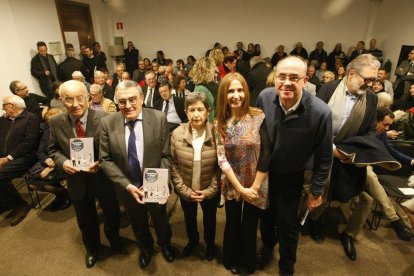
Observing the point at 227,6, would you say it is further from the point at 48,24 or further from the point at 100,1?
the point at 48,24

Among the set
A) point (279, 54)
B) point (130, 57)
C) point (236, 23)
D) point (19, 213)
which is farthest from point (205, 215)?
point (236, 23)

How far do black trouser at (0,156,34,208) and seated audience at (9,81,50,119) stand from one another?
29.3 inches

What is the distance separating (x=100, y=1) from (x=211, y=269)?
29.4ft

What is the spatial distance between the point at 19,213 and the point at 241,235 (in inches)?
108

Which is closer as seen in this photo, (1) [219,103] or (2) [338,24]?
(1) [219,103]

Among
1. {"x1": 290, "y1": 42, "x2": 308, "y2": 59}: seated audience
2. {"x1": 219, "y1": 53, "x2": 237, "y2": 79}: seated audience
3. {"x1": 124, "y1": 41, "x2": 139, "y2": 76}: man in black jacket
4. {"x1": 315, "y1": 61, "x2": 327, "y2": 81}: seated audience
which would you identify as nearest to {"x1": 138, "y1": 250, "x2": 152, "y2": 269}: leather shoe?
{"x1": 219, "y1": 53, "x2": 237, "y2": 79}: seated audience

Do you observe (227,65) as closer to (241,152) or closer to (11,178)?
(241,152)

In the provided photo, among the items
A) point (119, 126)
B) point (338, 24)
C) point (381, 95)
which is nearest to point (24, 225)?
point (119, 126)

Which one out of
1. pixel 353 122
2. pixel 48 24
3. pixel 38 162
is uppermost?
pixel 48 24

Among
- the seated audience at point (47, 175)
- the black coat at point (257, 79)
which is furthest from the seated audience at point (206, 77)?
the seated audience at point (47, 175)

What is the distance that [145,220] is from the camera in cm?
215

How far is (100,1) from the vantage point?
27.1ft

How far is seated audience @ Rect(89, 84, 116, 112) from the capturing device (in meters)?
3.20

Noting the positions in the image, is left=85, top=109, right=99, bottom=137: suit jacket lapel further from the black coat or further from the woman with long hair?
the black coat
